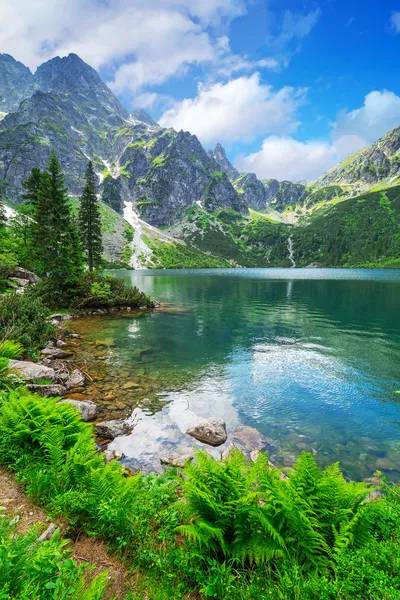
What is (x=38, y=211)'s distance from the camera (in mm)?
37719

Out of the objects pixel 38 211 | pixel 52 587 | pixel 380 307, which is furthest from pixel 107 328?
pixel 380 307

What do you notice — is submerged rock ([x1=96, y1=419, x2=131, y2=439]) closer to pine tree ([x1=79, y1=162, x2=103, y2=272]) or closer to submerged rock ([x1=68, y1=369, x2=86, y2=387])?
submerged rock ([x1=68, y1=369, x2=86, y2=387])

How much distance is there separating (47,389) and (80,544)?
9.74m

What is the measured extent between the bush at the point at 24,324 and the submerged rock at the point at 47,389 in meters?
4.77

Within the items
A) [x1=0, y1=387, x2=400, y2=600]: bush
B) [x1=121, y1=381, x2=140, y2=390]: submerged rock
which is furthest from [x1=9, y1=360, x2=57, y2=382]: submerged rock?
[x1=0, y1=387, x2=400, y2=600]: bush

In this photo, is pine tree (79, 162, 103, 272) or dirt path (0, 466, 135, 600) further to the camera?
pine tree (79, 162, 103, 272)

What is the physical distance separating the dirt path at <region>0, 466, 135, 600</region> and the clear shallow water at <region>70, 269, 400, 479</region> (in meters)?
4.90

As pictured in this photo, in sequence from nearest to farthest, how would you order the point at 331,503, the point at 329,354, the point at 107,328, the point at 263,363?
1. the point at 331,503
2. the point at 263,363
3. the point at 329,354
4. the point at 107,328

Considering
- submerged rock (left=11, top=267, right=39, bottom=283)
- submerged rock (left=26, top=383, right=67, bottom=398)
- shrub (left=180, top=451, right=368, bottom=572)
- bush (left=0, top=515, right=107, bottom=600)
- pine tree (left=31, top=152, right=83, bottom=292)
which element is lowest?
submerged rock (left=26, top=383, right=67, bottom=398)

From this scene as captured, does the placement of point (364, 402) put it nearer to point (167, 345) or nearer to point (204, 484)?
point (204, 484)

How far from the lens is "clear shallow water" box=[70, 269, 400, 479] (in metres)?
11.3

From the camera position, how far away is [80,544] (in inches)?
185

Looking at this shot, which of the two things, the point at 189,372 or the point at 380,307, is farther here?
the point at 380,307

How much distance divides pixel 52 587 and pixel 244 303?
160ft
